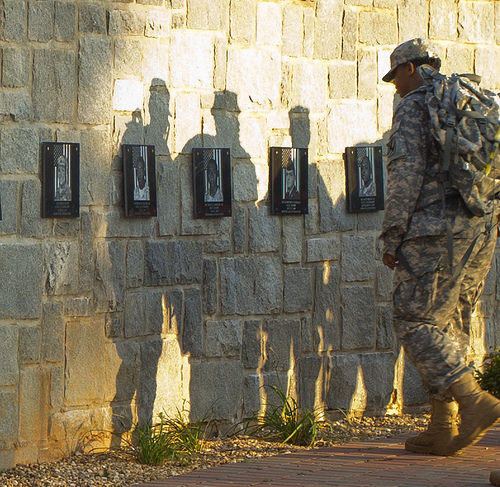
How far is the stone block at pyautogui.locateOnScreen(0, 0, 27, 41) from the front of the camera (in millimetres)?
6273

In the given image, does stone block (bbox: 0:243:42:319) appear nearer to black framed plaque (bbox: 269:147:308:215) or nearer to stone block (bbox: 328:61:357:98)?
black framed plaque (bbox: 269:147:308:215)

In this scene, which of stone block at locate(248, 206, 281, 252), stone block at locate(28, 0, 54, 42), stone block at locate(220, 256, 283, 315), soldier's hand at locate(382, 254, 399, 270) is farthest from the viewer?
stone block at locate(248, 206, 281, 252)

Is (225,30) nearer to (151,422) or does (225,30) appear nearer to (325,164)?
(325,164)

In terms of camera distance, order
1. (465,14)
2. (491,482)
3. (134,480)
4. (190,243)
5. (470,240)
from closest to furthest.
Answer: (491,482), (134,480), (470,240), (190,243), (465,14)

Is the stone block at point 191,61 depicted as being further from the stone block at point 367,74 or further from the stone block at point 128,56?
the stone block at point 367,74

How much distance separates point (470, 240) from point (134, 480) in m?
2.28

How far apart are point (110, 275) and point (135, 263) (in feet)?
0.65

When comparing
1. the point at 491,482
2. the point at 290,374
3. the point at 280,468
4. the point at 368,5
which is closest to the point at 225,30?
the point at 368,5

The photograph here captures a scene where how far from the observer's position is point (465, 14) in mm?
8578

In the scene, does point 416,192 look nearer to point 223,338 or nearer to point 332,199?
point 332,199

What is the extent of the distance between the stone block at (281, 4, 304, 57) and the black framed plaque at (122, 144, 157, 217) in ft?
4.25

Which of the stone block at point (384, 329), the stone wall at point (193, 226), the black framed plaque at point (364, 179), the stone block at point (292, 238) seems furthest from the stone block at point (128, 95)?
the stone block at point (384, 329)

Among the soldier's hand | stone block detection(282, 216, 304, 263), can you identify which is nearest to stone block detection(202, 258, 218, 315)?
stone block detection(282, 216, 304, 263)

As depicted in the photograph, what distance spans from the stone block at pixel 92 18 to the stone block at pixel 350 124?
1.87m
